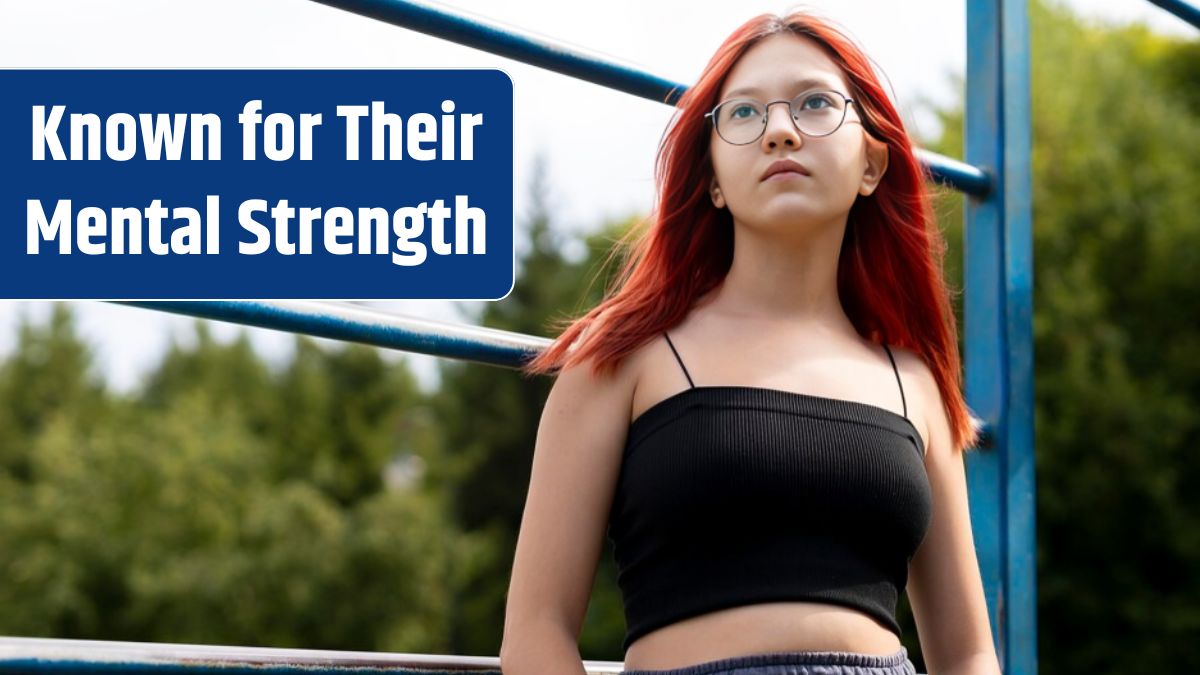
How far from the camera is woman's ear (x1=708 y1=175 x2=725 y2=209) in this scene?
1.39 meters

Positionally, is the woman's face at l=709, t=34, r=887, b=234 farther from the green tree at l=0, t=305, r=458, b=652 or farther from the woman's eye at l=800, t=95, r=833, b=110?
the green tree at l=0, t=305, r=458, b=652

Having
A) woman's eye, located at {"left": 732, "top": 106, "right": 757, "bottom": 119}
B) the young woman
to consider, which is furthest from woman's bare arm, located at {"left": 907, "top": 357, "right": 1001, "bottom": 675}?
woman's eye, located at {"left": 732, "top": 106, "right": 757, "bottom": 119}

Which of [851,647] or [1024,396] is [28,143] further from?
[1024,396]

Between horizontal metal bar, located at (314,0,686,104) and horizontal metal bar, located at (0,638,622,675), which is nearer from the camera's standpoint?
horizontal metal bar, located at (0,638,622,675)

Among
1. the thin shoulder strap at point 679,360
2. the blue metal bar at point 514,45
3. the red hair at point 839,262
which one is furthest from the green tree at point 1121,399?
the thin shoulder strap at point 679,360

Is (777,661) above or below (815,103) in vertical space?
below

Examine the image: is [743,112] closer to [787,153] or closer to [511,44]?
[787,153]

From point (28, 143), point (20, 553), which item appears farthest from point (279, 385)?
point (28, 143)

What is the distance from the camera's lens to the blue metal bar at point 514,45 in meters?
1.24

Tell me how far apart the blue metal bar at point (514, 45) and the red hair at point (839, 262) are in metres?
0.06

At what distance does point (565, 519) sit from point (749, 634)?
7.7 inches

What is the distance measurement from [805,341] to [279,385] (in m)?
32.8

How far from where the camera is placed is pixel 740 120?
134 centimetres

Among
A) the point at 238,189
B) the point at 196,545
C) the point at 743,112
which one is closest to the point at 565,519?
the point at 743,112
